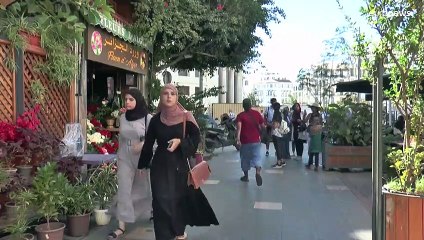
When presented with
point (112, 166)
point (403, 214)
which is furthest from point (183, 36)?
point (403, 214)

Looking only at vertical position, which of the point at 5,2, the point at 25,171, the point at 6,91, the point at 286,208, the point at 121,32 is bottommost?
the point at 286,208

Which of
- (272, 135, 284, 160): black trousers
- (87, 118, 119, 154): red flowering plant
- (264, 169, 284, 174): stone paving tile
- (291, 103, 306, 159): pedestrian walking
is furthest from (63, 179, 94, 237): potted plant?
(291, 103, 306, 159): pedestrian walking

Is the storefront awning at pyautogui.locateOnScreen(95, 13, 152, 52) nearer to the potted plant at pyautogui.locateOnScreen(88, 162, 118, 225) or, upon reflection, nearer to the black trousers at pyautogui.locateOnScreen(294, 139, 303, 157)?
the potted plant at pyautogui.locateOnScreen(88, 162, 118, 225)

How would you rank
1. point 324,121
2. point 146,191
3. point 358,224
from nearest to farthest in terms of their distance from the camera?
point 146,191 < point 358,224 < point 324,121

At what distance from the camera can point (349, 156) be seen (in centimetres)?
1130

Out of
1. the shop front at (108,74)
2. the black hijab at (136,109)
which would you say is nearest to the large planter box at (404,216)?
the black hijab at (136,109)

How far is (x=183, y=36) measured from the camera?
11586mm

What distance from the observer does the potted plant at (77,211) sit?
18.0 feet

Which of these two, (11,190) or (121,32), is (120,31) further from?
(11,190)

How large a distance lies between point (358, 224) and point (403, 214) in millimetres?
2534

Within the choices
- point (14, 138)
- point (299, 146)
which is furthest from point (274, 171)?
point (14, 138)

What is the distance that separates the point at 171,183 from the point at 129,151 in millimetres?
884

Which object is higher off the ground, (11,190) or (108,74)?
(108,74)

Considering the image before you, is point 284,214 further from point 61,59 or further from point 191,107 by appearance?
point 191,107
